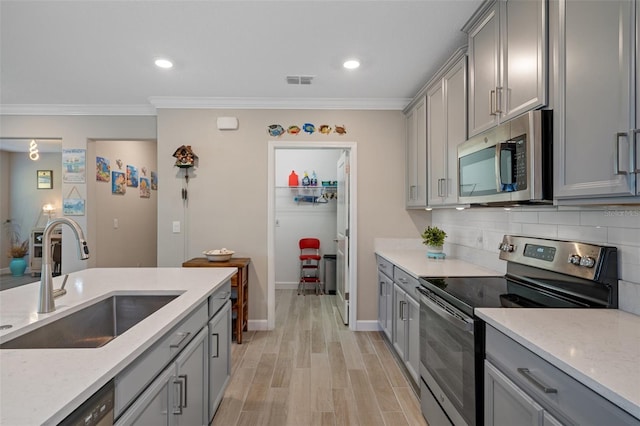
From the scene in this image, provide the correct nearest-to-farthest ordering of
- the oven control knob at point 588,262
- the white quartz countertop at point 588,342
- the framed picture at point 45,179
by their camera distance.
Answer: the white quartz countertop at point 588,342 < the oven control knob at point 588,262 < the framed picture at point 45,179

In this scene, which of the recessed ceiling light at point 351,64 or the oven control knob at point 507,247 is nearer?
the oven control knob at point 507,247

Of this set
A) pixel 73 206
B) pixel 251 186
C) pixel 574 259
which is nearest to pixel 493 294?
pixel 574 259

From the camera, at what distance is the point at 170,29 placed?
2.24m

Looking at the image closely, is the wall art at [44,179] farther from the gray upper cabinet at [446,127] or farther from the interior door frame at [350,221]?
the gray upper cabinet at [446,127]

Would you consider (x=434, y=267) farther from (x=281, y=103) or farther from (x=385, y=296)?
(x=281, y=103)

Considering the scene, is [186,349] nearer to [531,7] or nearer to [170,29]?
[170,29]

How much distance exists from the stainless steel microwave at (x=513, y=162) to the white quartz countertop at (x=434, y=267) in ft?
1.85

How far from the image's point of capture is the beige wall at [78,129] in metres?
3.93

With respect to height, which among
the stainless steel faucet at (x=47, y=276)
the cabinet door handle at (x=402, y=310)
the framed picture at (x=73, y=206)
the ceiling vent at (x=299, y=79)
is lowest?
the cabinet door handle at (x=402, y=310)

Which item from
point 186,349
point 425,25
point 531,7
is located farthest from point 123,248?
point 531,7

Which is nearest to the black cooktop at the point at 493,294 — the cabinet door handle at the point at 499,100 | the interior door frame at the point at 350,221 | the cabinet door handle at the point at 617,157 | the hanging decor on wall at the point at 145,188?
the cabinet door handle at the point at 617,157

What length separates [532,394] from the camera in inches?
43.0

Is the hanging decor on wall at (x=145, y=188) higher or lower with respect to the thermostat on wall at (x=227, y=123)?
lower

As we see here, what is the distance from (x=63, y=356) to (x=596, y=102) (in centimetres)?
193
